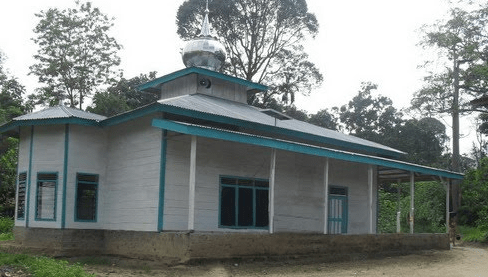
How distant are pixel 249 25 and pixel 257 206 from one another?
25543mm

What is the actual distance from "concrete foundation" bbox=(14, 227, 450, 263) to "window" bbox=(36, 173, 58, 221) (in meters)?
0.48

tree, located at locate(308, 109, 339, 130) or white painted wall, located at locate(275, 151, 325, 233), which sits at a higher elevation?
tree, located at locate(308, 109, 339, 130)

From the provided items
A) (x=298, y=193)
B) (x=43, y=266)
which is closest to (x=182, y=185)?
(x=298, y=193)

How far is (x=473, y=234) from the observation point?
88.5 ft

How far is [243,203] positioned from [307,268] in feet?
10.1

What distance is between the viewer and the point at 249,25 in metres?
40.7

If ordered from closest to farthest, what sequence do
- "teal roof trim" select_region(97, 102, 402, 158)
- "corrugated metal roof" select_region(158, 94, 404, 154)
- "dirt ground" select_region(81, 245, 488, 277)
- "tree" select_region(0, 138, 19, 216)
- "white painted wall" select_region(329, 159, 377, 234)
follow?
"dirt ground" select_region(81, 245, 488, 277)
"teal roof trim" select_region(97, 102, 402, 158)
"corrugated metal roof" select_region(158, 94, 404, 154)
"white painted wall" select_region(329, 159, 377, 234)
"tree" select_region(0, 138, 19, 216)

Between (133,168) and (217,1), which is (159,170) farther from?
(217,1)

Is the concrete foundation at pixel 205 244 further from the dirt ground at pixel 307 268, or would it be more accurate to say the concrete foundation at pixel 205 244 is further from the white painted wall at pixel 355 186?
the white painted wall at pixel 355 186

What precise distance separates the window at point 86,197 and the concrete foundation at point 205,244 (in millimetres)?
491

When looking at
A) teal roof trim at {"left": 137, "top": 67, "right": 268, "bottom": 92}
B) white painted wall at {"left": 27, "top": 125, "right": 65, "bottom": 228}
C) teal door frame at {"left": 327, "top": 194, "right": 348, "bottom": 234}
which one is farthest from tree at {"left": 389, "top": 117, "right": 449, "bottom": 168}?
white painted wall at {"left": 27, "top": 125, "right": 65, "bottom": 228}

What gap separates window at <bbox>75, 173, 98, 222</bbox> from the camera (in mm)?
17297

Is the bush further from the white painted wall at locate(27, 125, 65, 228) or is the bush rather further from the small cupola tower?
the small cupola tower

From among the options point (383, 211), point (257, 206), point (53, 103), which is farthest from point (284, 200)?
point (53, 103)
